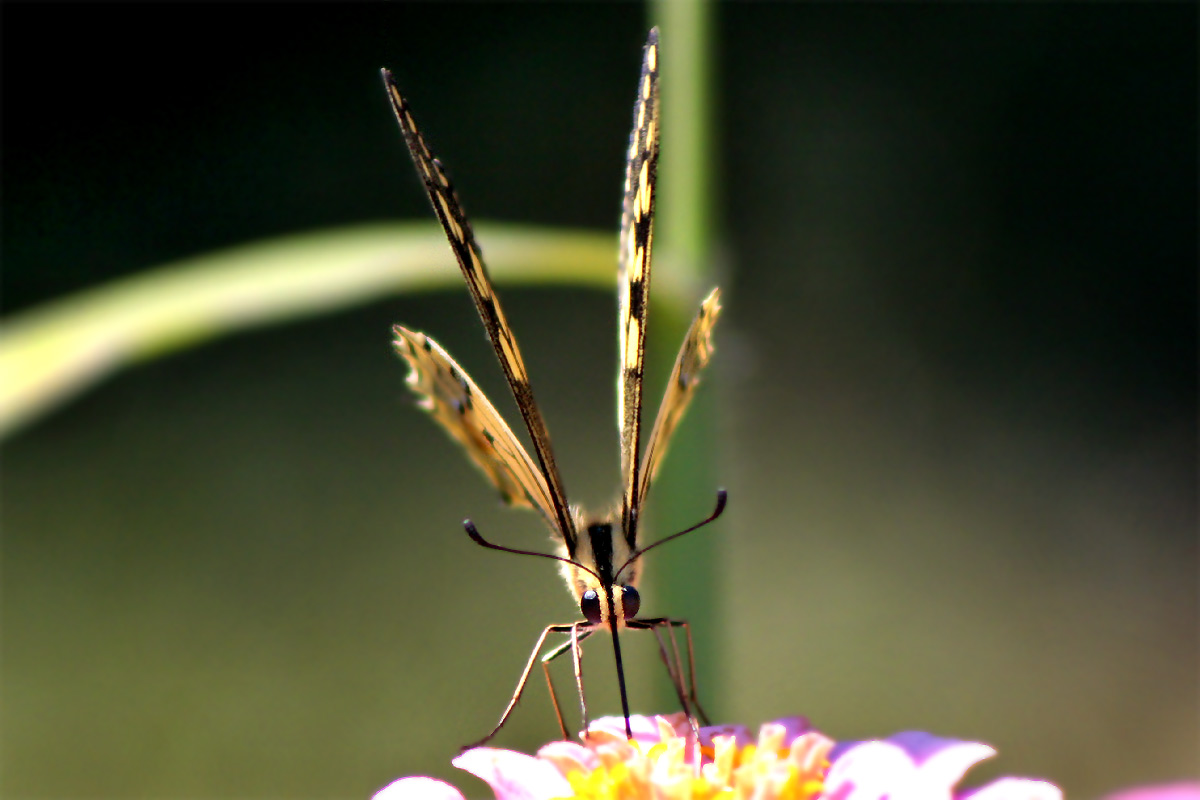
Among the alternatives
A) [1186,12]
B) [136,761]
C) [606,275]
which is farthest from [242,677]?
[1186,12]

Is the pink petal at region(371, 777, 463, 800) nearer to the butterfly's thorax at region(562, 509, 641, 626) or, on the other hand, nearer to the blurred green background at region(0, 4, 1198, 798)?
the butterfly's thorax at region(562, 509, 641, 626)

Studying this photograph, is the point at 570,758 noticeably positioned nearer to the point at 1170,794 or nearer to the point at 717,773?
the point at 717,773

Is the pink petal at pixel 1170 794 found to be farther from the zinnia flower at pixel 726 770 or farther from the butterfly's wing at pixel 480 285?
the butterfly's wing at pixel 480 285

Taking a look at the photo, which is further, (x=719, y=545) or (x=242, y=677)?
(x=242, y=677)

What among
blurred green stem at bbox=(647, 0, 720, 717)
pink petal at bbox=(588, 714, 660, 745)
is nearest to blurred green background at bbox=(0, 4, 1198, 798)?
blurred green stem at bbox=(647, 0, 720, 717)

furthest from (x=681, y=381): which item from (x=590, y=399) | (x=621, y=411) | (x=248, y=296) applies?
(x=590, y=399)

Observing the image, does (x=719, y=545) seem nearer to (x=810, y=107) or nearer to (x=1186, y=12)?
(x=810, y=107)
